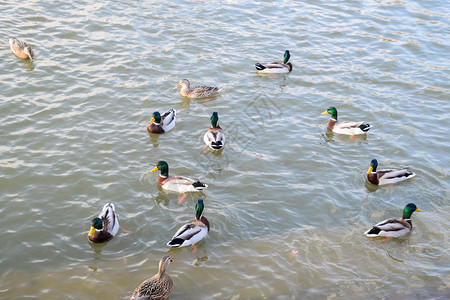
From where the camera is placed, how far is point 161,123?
1530 centimetres

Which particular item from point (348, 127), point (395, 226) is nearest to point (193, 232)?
point (395, 226)

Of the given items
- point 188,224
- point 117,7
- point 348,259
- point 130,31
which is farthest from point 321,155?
point 117,7

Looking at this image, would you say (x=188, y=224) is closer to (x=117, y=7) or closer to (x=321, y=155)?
(x=321, y=155)

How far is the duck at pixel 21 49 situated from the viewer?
17438 mm

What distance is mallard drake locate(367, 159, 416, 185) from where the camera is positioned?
544 inches

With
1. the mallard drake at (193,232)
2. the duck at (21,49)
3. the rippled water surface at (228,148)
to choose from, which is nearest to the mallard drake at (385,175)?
the rippled water surface at (228,148)

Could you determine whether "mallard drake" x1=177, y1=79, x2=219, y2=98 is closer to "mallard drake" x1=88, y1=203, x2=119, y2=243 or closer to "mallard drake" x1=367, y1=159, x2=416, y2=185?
"mallard drake" x1=367, y1=159, x2=416, y2=185

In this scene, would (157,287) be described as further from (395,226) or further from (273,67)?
(273,67)

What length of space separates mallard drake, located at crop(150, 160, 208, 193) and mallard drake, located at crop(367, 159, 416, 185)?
14.3ft

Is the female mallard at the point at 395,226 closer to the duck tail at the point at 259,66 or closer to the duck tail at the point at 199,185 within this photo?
the duck tail at the point at 199,185

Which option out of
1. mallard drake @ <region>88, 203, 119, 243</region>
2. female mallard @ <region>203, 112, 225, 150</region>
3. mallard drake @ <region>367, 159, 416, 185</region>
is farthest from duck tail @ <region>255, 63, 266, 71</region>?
mallard drake @ <region>88, 203, 119, 243</region>

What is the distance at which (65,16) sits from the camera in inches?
807

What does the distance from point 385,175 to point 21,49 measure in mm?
12073

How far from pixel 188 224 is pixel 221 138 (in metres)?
3.81
